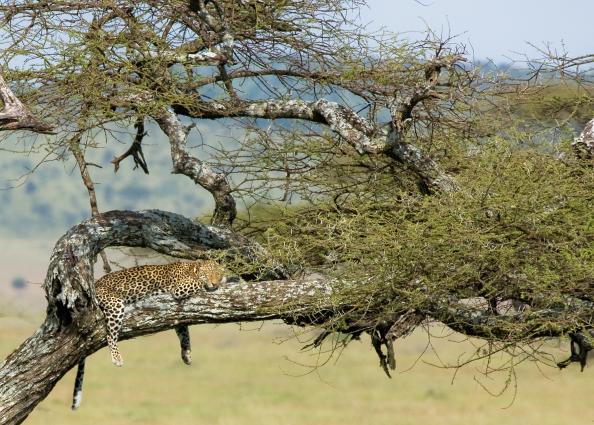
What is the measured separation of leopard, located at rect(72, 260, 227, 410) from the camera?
404 inches

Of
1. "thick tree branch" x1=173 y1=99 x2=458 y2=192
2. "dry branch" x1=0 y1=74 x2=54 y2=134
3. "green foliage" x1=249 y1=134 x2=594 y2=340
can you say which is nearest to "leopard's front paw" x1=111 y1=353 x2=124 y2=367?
"green foliage" x1=249 y1=134 x2=594 y2=340

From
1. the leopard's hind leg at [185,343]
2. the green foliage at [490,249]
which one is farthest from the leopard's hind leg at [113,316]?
the green foliage at [490,249]

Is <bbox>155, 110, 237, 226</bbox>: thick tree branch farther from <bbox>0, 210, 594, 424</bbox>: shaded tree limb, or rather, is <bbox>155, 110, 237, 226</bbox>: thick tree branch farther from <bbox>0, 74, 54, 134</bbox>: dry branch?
<bbox>0, 74, 54, 134</bbox>: dry branch

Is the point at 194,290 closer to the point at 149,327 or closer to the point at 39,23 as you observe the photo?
the point at 149,327

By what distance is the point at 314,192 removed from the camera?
42.9 ft

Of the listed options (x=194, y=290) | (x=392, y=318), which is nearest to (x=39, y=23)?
(x=194, y=290)

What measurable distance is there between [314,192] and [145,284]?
317 cm

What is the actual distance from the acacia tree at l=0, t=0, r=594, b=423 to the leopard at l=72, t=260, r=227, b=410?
12 cm

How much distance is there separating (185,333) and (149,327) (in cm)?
104

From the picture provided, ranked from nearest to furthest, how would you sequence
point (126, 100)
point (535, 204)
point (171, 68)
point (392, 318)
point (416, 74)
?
point (535, 204) < point (392, 318) < point (126, 100) < point (171, 68) < point (416, 74)

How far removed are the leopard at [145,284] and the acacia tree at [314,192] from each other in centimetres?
12

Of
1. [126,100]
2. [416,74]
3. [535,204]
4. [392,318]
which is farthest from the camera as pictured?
[416,74]

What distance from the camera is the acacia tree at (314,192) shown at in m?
9.68

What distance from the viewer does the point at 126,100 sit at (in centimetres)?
1103
